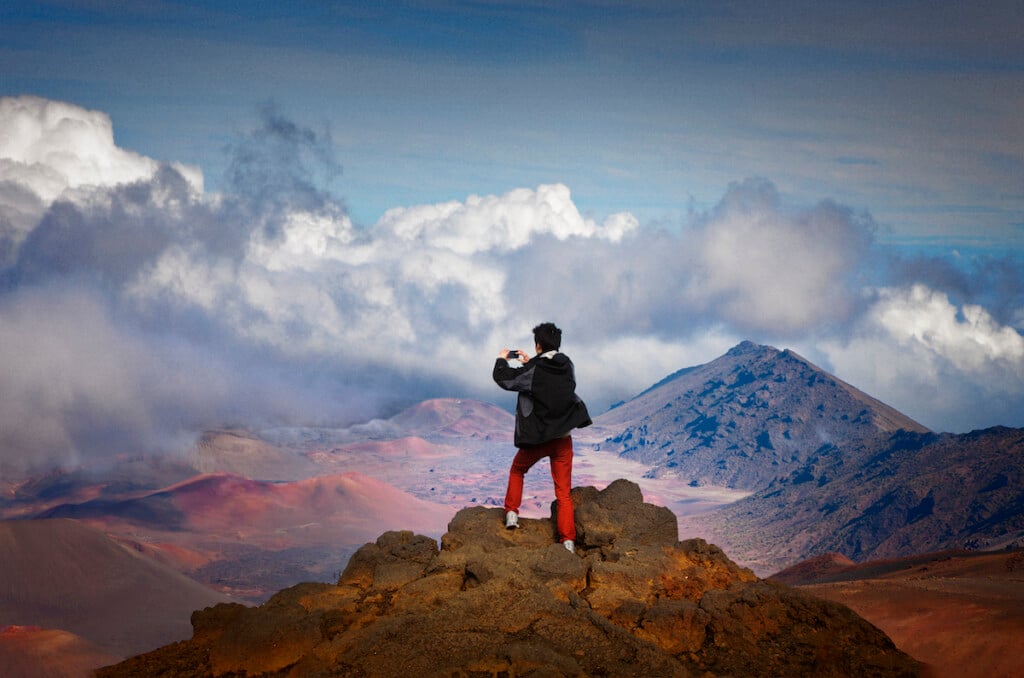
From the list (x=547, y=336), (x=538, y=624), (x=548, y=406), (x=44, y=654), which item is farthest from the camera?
(x=44, y=654)

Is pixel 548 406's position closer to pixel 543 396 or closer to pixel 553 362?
pixel 543 396

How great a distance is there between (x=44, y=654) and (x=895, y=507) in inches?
3193

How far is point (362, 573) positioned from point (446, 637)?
2.86 m

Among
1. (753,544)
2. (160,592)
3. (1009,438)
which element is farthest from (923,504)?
(160,592)

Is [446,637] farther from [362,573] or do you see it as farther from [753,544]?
[753,544]

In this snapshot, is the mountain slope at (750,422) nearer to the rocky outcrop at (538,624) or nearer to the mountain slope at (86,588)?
the mountain slope at (86,588)

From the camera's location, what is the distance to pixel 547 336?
11.5 meters

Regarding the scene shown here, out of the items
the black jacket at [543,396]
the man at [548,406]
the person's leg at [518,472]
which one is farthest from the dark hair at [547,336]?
the person's leg at [518,472]

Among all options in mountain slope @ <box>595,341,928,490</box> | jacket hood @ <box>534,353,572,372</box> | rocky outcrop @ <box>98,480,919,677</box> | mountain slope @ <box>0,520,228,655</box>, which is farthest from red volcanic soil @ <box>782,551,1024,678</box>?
mountain slope @ <box>595,341,928,490</box>

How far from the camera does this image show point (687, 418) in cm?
17562

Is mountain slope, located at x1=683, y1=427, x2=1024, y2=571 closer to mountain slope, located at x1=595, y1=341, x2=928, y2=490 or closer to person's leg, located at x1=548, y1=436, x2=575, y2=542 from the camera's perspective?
mountain slope, located at x1=595, y1=341, x2=928, y2=490

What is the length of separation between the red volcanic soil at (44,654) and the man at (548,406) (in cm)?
2232

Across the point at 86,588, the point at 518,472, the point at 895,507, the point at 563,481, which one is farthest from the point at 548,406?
the point at 895,507

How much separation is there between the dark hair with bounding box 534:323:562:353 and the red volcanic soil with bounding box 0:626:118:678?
23088mm
